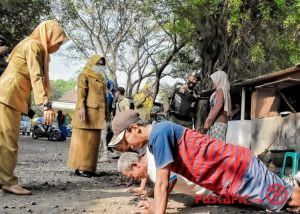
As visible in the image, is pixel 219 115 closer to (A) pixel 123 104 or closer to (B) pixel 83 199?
(B) pixel 83 199

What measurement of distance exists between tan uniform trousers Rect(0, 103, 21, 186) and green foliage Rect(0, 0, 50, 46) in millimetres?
13229

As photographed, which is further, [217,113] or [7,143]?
[217,113]

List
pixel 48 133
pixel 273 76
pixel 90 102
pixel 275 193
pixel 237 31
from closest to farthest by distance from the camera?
pixel 275 193 → pixel 90 102 → pixel 273 76 → pixel 237 31 → pixel 48 133

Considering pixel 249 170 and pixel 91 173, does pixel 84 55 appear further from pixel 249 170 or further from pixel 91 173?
pixel 249 170

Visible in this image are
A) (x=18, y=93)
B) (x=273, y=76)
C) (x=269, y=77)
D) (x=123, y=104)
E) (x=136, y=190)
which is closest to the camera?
(x=18, y=93)

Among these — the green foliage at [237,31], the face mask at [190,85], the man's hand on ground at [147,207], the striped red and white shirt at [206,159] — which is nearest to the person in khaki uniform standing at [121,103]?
the face mask at [190,85]

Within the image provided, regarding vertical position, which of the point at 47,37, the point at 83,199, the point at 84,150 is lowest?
the point at 83,199

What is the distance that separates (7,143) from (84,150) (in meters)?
1.77

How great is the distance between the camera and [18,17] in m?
17.5

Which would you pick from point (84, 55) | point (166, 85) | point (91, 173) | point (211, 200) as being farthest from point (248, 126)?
point (166, 85)

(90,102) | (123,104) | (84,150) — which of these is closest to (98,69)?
(90,102)

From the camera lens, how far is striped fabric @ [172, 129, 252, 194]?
3.42 meters

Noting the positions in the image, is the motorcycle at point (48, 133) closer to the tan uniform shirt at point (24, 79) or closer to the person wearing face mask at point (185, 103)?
the person wearing face mask at point (185, 103)

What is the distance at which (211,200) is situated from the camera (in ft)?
13.9
